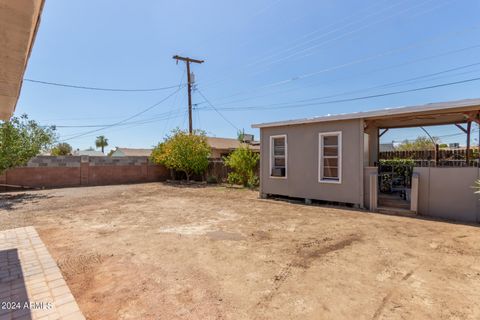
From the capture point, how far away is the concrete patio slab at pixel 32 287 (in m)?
2.46

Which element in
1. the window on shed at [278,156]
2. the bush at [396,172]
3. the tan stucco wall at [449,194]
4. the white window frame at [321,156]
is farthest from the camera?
the window on shed at [278,156]

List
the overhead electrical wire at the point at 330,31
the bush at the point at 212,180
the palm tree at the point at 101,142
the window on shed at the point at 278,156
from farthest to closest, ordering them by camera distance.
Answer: the palm tree at the point at 101,142 < the bush at the point at 212,180 < the overhead electrical wire at the point at 330,31 < the window on shed at the point at 278,156

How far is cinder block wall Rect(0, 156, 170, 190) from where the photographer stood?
13.4 metres

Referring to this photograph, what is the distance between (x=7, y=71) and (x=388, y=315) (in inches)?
171

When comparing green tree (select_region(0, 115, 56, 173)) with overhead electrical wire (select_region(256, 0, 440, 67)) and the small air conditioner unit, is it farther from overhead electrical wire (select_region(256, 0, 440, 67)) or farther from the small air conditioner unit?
overhead electrical wire (select_region(256, 0, 440, 67))

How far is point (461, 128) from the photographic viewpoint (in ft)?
27.0

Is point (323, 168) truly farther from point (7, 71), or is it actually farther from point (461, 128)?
point (7, 71)

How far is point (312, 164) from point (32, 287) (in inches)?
290

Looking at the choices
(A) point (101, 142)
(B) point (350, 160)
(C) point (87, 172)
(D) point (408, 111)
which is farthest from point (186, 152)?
(A) point (101, 142)

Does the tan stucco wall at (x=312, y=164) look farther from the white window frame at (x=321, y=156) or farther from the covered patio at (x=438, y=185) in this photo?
the covered patio at (x=438, y=185)

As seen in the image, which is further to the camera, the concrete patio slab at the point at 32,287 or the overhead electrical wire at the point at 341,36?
the overhead electrical wire at the point at 341,36

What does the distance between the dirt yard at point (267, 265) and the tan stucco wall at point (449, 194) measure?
66 cm

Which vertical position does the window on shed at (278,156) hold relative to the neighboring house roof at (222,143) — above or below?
below

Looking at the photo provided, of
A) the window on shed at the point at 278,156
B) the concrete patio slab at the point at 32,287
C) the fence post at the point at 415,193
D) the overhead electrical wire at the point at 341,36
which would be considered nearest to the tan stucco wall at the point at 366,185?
the fence post at the point at 415,193
